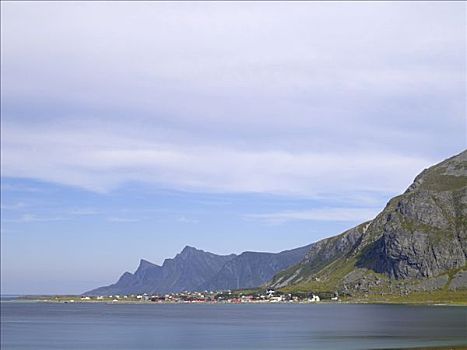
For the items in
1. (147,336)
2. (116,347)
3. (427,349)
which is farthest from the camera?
(147,336)

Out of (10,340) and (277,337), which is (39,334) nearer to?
(10,340)

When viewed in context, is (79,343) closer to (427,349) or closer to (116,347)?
(116,347)

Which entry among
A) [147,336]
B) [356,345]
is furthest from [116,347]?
[356,345]

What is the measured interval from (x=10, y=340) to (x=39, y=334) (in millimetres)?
16996

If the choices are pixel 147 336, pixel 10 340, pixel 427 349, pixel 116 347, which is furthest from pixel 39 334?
pixel 427 349

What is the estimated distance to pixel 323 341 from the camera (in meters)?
122

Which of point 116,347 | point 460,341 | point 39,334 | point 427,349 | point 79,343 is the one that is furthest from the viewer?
point 39,334

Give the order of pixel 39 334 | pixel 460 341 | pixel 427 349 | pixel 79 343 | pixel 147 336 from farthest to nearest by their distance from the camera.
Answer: pixel 39 334
pixel 147 336
pixel 79 343
pixel 460 341
pixel 427 349

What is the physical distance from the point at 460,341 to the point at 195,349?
141ft

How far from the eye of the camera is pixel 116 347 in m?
119

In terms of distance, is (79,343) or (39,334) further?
(39,334)

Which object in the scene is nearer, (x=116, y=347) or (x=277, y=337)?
(x=116, y=347)

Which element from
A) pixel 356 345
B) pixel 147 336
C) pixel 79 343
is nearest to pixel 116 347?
pixel 79 343

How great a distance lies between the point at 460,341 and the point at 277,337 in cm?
3637
